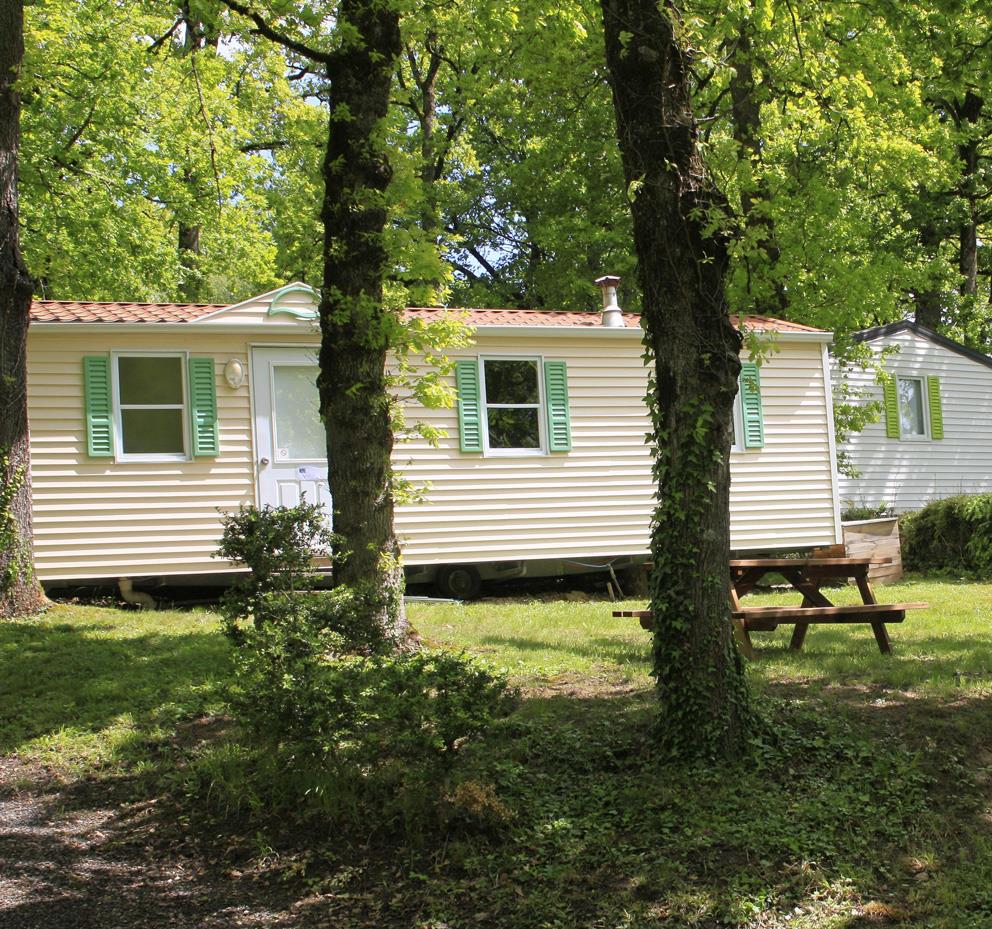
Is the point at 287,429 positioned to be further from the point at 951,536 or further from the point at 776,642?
the point at 951,536

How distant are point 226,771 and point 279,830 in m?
0.64

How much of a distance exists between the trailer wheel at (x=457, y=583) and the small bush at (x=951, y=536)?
7.24 meters

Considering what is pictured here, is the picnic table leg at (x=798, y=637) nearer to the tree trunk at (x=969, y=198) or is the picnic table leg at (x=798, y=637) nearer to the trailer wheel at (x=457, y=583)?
the trailer wheel at (x=457, y=583)

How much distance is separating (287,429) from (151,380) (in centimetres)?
157

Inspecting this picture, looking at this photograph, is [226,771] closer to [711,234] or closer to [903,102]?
[711,234]

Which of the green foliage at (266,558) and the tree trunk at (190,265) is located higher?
the tree trunk at (190,265)

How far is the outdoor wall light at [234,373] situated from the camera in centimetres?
1199

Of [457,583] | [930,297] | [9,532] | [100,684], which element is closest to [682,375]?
[100,684]

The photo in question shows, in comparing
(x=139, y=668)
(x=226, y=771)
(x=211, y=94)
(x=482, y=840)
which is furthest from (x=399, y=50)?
(x=482, y=840)

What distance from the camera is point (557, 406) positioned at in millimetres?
13180

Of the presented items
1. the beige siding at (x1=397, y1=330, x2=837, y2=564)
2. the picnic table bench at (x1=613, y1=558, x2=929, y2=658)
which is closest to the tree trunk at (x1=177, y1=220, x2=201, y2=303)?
the beige siding at (x1=397, y1=330, x2=837, y2=564)

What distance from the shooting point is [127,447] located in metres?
11.8

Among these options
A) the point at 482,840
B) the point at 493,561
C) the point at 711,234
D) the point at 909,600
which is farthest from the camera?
the point at 493,561

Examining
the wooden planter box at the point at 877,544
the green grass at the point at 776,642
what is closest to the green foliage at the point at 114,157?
the green grass at the point at 776,642
